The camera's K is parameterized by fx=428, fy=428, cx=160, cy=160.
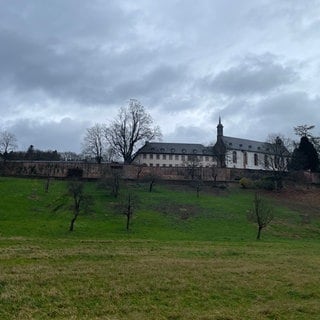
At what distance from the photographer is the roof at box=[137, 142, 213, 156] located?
110500 millimetres

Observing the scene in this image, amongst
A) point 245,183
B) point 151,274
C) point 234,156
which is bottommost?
point 151,274

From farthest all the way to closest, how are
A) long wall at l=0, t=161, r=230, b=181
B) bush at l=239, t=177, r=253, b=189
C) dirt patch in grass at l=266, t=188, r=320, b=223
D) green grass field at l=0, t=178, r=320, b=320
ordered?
long wall at l=0, t=161, r=230, b=181, bush at l=239, t=177, r=253, b=189, dirt patch in grass at l=266, t=188, r=320, b=223, green grass field at l=0, t=178, r=320, b=320

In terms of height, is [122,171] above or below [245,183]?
above

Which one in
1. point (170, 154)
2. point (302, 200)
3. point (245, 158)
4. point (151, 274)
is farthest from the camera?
point (245, 158)

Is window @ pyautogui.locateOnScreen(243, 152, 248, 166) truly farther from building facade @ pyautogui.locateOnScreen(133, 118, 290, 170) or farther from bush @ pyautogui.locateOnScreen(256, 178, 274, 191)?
bush @ pyautogui.locateOnScreen(256, 178, 274, 191)

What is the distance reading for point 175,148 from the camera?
11306 cm

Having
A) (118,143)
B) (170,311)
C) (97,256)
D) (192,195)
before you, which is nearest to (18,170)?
(118,143)

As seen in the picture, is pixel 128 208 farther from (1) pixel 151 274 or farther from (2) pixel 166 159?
(2) pixel 166 159

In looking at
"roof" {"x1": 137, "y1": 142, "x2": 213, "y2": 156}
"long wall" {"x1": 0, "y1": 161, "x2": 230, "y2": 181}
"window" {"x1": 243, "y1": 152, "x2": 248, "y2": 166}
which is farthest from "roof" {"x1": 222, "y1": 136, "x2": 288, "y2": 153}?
"long wall" {"x1": 0, "y1": 161, "x2": 230, "y2": 181}

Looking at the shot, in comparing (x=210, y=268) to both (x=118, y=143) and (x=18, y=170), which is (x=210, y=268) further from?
(x=118, y=143)

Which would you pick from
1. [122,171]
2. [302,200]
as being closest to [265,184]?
[302,200]

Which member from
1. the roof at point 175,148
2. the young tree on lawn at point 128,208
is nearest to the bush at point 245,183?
the young tree on lawn at point 128,208

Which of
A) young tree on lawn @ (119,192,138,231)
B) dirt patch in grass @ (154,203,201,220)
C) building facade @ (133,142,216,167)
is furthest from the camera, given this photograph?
building facade @ (133,142,216,167)

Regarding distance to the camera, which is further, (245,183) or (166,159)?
(166,159)
